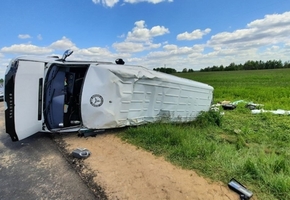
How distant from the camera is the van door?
3.94 meters

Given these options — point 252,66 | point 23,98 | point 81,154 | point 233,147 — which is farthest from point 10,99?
point 252,66

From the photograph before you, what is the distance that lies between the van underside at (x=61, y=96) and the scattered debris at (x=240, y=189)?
3.40 metres

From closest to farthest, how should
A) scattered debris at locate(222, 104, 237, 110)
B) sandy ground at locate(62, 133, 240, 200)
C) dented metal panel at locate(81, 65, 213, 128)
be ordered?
sandy ground at locate(62, 133, 240, 200)
dented metal panel at locate(81, 65, 213, 128)
scattered debris at locate(222, 104, 237, 110)

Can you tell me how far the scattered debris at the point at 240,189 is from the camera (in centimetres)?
250

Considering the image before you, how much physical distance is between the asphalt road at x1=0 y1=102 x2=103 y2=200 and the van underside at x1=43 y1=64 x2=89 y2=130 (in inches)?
24.6

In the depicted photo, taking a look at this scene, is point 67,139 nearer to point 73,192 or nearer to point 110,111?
point 110,111

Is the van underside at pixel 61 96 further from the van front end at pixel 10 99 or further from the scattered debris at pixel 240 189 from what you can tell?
the scattered debris at pixel 240 189

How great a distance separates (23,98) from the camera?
13.5ft

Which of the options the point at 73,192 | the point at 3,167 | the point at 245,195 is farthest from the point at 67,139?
the point at 245,195

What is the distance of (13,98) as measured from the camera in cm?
395

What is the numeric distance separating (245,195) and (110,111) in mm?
3165

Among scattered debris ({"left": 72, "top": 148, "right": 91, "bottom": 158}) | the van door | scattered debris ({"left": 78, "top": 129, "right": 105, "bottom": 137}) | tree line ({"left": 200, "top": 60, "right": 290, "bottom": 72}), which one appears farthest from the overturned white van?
tree line ({"left": 200, "top": 60, "right": 290, "bottom": 72})

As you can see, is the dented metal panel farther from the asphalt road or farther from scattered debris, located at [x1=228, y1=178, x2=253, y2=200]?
scattered debris, located at [x1=228, y1=178, x2=253, y2=200]

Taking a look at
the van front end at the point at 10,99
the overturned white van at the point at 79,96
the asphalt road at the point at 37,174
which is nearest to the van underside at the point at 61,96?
the overturned white van at the point at 79,96
